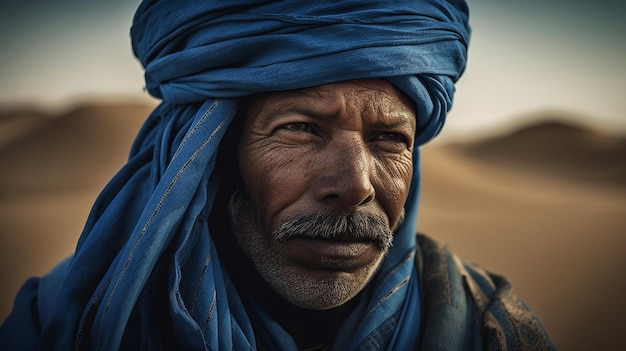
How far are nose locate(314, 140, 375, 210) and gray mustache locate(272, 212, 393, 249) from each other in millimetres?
57

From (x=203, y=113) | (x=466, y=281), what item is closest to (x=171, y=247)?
(x=203, y=113)

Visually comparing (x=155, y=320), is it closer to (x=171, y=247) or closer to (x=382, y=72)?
(x=171, y=247)

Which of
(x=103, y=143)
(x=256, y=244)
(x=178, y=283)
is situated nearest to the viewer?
(x=178, y=283)

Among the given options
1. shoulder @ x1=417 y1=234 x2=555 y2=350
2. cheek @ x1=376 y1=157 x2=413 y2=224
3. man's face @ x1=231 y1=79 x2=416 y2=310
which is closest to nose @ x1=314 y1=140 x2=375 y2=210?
man's face @ x1=231 y1=79 x2=416 y2=310

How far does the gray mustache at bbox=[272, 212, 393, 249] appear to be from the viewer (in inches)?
79.9

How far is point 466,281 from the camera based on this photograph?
264 centimetres

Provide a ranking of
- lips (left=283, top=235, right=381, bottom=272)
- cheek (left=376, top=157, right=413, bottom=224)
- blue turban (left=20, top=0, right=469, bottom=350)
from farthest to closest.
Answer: cheek (left=376, top=157, right=413, bottom=224), lips (left=283, top=235, right=381, bottom=272), blue turban (left=20, top=0, right=469, bottom=350)

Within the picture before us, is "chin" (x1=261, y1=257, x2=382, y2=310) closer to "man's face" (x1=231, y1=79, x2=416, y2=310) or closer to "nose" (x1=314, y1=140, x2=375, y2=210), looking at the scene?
"man's face" (x1=231, y1=79, x2=416, y2=310)

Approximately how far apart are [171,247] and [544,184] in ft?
41.5

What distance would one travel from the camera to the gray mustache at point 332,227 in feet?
6.66

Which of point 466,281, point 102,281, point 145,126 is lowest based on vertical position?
point 466,281

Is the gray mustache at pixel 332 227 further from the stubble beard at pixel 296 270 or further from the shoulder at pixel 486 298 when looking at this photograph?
the shoulder at pixel 486 298

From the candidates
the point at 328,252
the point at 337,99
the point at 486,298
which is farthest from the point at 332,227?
the point at 486,298

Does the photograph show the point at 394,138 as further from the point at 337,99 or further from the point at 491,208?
the point at 491,208
